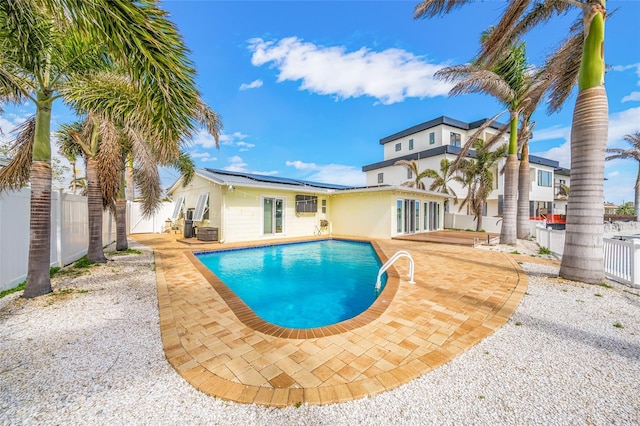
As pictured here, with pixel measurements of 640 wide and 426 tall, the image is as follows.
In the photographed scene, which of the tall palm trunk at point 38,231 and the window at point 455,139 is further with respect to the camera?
the window at point 455,139

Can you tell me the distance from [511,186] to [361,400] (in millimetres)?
12344

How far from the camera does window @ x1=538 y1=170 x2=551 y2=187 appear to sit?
2598 cm

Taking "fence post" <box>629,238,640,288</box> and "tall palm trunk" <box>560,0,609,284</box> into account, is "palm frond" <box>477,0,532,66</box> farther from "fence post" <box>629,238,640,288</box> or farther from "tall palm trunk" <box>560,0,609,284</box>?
"fence post" <box>629,238,640,288</box>

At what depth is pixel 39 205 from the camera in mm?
4453

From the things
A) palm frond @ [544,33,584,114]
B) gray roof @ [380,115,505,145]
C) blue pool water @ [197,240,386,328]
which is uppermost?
gray roof @ [380,115,505,145]

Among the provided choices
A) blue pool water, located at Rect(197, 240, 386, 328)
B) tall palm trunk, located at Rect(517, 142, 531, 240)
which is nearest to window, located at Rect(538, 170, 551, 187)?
tall palm trunk, located at Rect(517, 142, 531, 240)

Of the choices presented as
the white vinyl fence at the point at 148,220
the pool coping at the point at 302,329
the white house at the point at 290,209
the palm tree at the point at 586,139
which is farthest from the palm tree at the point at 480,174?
the white vinyl fence at the point at 148,220

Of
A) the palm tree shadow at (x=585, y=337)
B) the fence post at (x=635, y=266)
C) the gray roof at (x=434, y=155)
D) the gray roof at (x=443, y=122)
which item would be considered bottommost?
the palm tree shadow at (x=585, y=337)

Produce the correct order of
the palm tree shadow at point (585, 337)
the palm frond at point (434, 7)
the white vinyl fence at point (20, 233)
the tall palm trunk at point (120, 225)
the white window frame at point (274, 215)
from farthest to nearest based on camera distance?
1. the white window frame at point (274, 215)
2. the tall palm trunk at point (120, 225)
3. the palm frond at point (434, 7)
4. the white vinyl fence at point (20, 233)
5. the palm tree shadow at point (585, 337)

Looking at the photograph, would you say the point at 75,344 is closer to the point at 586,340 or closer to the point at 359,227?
the point at 586,340

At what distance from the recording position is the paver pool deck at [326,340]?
7.52 feet

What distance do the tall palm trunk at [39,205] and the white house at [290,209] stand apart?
6991 mm

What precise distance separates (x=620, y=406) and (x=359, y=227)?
42.8ft

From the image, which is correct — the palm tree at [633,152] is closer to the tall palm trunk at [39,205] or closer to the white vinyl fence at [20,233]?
the tall palm trunk at [39,205]
